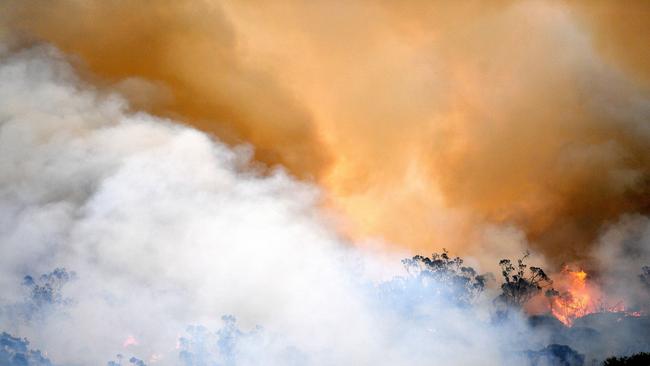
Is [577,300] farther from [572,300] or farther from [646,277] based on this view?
[646,277]

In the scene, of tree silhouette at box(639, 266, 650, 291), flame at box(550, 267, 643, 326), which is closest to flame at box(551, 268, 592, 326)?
flame at box(550, 267, 643, 326)

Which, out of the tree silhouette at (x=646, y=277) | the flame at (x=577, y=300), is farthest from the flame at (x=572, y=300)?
the tree silhouette at (x=646, y=277)

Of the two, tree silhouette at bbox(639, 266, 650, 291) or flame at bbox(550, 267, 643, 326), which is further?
flame at bbox(550, 267, 643, 326)

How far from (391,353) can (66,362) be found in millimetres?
65523

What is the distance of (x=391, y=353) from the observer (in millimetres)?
103438

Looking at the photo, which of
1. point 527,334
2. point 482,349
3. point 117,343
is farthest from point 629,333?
point 117,343

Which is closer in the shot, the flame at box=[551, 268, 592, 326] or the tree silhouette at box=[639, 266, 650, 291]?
the tree silhouette at box=[639, 266, 650, 291]

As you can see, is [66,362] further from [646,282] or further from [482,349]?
[646,282]

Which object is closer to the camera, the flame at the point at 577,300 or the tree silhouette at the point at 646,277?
the tree silhouette at the point at 646,277

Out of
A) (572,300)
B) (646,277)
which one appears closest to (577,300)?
(572,300)

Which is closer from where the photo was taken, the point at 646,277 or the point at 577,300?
the point at 646,277

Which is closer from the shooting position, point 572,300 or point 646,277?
point 646,277

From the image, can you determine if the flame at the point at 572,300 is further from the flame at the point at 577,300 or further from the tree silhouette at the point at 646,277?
the tree silhouette at the point at 646,277

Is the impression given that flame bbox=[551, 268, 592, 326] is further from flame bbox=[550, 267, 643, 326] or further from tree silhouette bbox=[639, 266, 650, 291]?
tree silhouette bbox=[639, 266, 650, 291]
